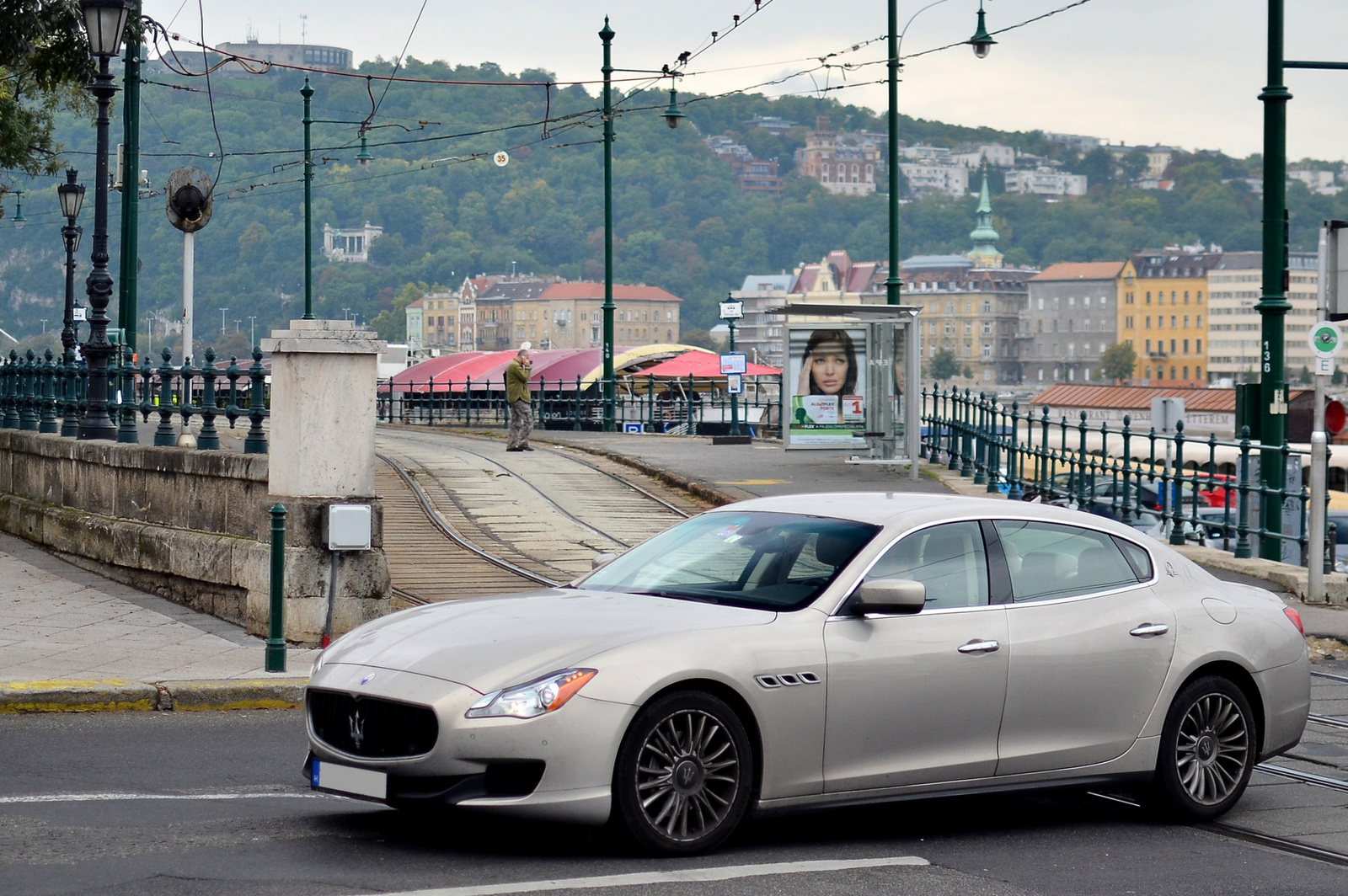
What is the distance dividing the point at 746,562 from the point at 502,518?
35.7 ft

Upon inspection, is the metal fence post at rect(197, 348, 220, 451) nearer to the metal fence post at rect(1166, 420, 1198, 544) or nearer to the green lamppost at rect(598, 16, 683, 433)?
the metal fence post at rect(1166, 420, 1198, 544)

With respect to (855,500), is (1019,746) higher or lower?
lower

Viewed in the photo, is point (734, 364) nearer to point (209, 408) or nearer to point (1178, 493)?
point (1178, 493)

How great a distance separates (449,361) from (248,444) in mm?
81717

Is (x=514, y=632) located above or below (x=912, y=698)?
above

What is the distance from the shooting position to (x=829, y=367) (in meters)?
23.5

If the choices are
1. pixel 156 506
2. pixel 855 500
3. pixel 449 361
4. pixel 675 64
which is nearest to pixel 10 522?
pixel 156 506

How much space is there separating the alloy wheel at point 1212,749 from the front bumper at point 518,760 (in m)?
2.62

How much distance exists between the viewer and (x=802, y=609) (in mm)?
6418

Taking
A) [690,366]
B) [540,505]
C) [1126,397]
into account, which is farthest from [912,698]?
[1126,397]

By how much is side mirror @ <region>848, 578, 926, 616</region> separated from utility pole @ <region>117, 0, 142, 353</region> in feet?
60.4

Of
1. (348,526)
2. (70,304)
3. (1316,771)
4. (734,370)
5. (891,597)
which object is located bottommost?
(1316,771)

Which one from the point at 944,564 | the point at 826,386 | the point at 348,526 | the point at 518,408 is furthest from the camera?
the point at 518,408

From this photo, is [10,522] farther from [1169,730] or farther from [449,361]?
[449,361]
